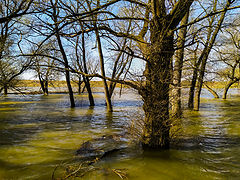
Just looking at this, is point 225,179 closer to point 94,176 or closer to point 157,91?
point 157,91

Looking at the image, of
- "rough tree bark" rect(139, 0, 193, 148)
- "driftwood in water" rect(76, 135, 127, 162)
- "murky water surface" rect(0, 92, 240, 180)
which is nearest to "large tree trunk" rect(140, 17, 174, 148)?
"rough tree bark" rect(139, 0, 193, 148)

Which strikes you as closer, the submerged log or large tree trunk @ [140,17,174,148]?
large tree trunk @ [140,17,174,148]

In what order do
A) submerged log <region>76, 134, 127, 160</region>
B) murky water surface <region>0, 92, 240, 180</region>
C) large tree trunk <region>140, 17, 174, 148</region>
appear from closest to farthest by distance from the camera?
murky water surface <region>0, 92, 240, 180</region> → large tree trunk <region>140, 17, 174, 148</region> → submerged log <region>76, 134, 127, 160</region>

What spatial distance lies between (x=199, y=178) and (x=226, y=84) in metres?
23.0

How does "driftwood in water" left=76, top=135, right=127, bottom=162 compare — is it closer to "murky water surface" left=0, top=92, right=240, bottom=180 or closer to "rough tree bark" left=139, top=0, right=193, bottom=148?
"murky water surface" left=0, top=92, right=240, bottom=180

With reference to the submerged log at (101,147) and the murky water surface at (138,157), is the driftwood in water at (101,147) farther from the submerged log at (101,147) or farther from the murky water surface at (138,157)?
the murky water surface at (138,157)

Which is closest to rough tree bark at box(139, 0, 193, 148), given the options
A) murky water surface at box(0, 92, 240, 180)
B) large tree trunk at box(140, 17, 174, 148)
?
large tree trunk at box(140, 17, 174, 148)

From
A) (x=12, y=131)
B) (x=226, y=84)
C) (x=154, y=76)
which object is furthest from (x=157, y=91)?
(x=226, y=84)

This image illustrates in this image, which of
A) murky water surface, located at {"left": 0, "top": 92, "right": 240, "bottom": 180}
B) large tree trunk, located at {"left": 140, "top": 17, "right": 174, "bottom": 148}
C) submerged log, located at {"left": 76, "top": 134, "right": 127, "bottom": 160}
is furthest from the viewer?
submerged log, located at {"left": 76, "top": 134, "right": 127, "bottom": 160}

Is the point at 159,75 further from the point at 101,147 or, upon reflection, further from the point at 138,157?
the point at 101,147

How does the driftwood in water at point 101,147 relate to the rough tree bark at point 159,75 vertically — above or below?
below

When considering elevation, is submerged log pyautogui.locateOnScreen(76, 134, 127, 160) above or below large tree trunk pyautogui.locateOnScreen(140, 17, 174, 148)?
below

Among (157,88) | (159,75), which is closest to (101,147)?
(157,88)

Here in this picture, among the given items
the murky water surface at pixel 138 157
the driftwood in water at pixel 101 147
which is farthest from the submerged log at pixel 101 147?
the murky water surface at pixel 138 157
